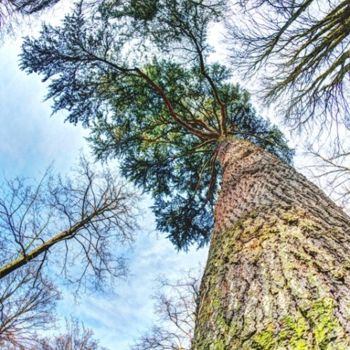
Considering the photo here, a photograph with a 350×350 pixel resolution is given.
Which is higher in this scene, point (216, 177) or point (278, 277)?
point (216, 177)

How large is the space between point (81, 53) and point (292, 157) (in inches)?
208

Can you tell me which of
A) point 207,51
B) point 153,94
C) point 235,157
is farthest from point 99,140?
point 235,157

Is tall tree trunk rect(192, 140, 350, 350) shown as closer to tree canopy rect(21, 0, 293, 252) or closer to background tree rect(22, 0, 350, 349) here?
background tree rect(22, 0, 350, 349)

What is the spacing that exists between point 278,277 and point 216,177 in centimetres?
653

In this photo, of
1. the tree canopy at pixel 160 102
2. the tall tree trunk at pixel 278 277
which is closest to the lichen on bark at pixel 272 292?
the tall tree trunk at pixel 278 277

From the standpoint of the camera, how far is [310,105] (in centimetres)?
775

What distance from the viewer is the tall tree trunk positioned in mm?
1276

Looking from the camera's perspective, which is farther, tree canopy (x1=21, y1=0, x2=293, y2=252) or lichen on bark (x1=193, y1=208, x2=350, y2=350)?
tree canopy (x1=21, y1=0, x2=293, y2=252)

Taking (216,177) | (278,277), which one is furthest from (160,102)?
(278,277)

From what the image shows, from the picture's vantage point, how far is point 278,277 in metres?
1.63

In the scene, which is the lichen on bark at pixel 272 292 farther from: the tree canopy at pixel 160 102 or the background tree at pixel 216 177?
the tree canopy at pixel 160 102

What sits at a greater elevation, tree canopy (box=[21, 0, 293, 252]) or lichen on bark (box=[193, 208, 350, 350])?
tree canopy (box=[21, 0, 293, 252])

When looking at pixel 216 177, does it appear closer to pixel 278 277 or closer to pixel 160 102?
pixel 160 102

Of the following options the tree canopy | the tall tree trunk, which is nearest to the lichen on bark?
the tall tree trunk
